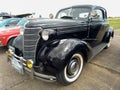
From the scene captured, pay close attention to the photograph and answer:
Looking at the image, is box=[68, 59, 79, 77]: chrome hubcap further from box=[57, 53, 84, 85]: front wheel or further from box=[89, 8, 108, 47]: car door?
box=[89, 8, 108, 47]: car door

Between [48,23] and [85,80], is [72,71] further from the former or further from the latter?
[48,23]

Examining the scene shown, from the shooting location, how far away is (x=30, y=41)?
2885 mm

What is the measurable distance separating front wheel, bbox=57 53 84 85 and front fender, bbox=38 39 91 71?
0.21 metres

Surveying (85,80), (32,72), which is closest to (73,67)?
(85,80)

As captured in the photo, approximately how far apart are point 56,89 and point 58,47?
94 cm

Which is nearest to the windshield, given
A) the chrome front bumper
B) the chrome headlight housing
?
the chrome headlight housing

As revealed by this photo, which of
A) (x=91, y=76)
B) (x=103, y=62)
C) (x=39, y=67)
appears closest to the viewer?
(x=39, y=67)

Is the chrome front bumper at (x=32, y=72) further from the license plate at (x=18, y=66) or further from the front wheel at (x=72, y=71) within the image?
the front wheel at (x=72, y=71)

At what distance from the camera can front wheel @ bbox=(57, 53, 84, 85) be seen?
2788 millimetres

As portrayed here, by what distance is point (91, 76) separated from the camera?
3.43m

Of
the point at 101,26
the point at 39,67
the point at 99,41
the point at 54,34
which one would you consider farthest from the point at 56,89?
the point at 101,26

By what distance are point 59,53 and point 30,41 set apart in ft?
2.37

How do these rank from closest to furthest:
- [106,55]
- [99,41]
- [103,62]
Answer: [103,62]
[99,41]
[106,55]

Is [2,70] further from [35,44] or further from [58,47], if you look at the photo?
[58,47]
